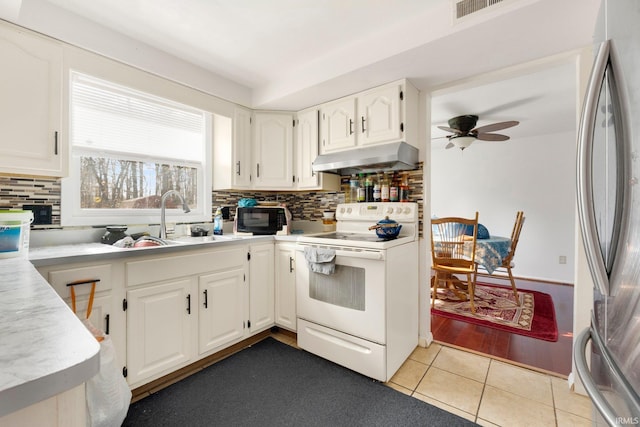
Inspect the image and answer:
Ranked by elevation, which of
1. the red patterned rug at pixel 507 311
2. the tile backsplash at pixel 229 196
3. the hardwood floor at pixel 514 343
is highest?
the tile backsplash at pixel 229 196

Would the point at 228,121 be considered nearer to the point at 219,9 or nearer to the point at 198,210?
the point at 198,210

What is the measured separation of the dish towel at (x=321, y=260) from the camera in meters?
2.01

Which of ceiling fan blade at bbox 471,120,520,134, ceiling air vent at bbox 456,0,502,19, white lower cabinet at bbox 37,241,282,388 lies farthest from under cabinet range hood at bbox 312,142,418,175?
ceiling fan blade at bbox 471,120,520,134

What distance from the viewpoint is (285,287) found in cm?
245

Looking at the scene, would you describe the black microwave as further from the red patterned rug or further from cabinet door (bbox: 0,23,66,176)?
the red patterned rug

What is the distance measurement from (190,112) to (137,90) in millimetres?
588

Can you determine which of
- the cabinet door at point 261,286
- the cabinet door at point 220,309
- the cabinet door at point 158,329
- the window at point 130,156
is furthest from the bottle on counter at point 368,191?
the cabinet door at point 158,329

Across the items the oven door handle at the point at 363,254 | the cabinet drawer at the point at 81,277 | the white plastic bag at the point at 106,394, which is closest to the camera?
the white plastic bag at the point at 106,394

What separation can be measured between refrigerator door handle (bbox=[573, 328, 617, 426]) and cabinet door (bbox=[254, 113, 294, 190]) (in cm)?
237

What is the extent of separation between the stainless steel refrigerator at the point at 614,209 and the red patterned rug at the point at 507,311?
2.28 metres

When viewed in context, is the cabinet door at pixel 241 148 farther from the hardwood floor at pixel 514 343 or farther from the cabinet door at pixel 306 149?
the hardwood floor at pixel 514 343

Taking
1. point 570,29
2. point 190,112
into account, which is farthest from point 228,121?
point 570,29

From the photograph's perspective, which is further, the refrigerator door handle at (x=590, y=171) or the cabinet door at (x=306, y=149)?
the cabinet door at (x=306, y=149)

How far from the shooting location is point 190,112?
8.61 ft
